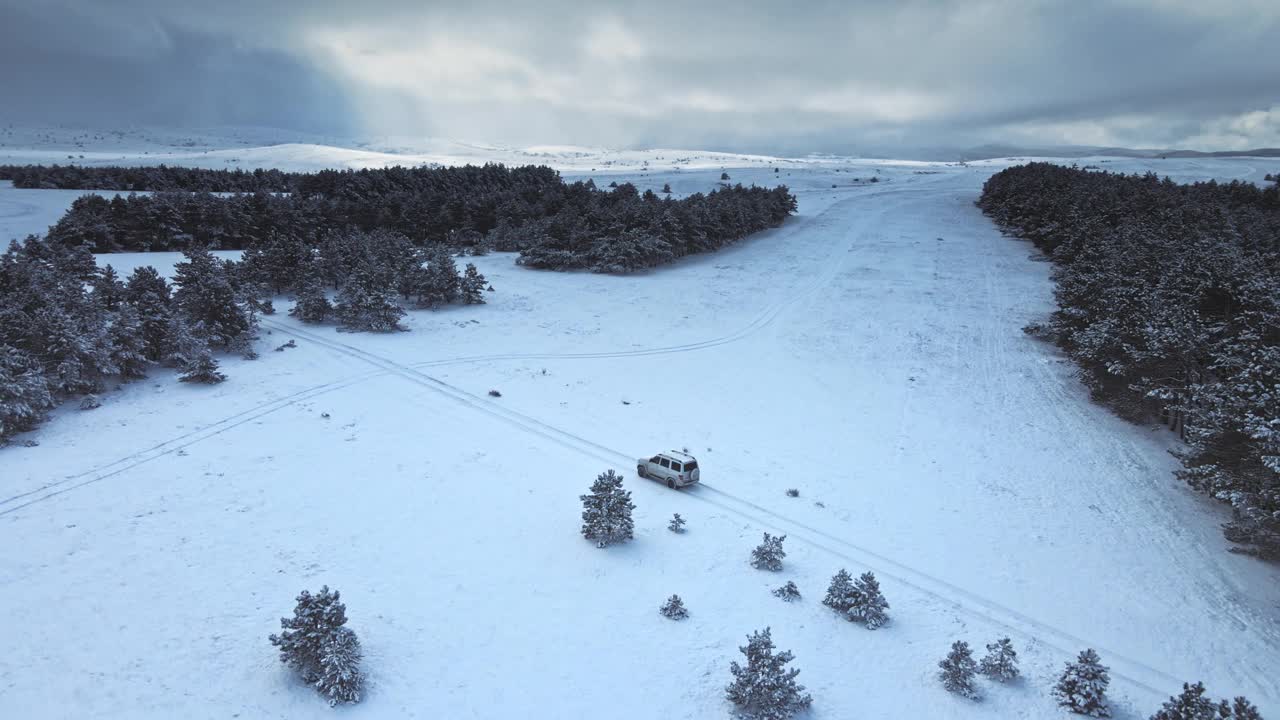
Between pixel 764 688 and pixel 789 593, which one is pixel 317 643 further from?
pixel 789 593

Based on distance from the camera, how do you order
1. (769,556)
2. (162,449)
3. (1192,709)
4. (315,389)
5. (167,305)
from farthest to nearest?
(167,305) → (315,389) → (162,449) → (769,556) → (1192,709)

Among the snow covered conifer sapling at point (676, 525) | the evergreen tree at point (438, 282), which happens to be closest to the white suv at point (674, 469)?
the snow covered conifer sapling at point (676, 525)

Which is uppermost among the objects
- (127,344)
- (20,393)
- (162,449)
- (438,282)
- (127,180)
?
(127,180)

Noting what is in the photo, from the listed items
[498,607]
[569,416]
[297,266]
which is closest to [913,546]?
[498,607]

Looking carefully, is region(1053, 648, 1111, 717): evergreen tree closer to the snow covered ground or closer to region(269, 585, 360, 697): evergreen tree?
the snow covered ground

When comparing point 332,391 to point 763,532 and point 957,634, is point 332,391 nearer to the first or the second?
point 763,532

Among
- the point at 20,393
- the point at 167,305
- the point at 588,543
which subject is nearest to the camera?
the point at 588,543

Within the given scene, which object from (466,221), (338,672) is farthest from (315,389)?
(466,221)
